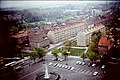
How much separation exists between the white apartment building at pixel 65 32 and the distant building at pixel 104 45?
0.46 meters

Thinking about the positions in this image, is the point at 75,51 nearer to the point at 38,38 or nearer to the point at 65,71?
the point at 65,71

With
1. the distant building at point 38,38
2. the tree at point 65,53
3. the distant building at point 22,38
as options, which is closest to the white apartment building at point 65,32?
the distant building at point 38,38

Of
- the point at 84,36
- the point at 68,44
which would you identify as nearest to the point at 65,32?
the point at 68,44

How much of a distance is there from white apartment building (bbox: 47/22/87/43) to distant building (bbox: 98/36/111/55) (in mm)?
460

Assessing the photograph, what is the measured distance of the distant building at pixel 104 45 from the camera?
201 inches

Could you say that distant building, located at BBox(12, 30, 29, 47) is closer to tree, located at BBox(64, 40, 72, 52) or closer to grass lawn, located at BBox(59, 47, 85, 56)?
tree, located at BBox(64, 40, 72, 52)

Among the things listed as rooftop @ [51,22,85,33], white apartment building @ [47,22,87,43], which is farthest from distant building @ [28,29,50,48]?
rooftop @ [51,22,85,33]

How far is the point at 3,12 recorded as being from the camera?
530 cm

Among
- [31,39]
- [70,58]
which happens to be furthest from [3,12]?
[70,58]

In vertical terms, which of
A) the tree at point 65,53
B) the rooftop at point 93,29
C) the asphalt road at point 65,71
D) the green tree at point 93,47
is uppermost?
the rooftop at point 93,29

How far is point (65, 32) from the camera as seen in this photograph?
5266mm

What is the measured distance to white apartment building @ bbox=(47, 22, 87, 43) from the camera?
5193 millimetres

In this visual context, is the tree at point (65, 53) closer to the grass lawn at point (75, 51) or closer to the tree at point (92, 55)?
the grass lawn at point (75, 51)

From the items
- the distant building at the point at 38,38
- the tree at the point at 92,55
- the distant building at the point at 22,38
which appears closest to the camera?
the tree at the point at 92,55
